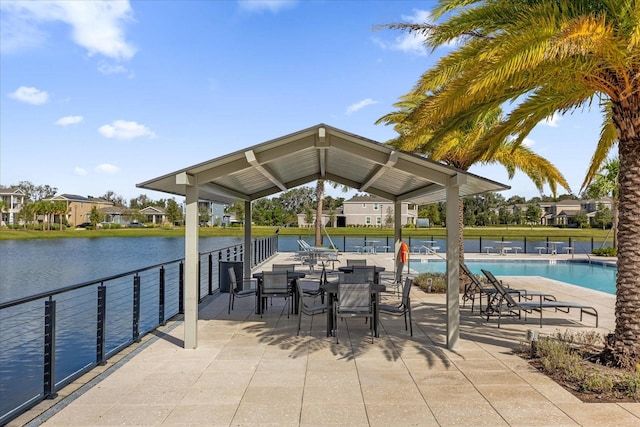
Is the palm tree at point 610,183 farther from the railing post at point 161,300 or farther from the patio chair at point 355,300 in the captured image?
the railing post at point 161,300

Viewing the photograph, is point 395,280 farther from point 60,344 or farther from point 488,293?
point 60,344

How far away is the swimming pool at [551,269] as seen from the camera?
17.7 m

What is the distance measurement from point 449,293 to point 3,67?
1039 inches

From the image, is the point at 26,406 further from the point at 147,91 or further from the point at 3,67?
the point at 3,67

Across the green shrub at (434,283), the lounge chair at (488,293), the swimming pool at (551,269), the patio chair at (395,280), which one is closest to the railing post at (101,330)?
the lounge chair at (488,293)

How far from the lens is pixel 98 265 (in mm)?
27672

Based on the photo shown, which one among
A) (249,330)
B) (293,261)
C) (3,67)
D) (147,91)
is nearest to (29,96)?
(3,67)

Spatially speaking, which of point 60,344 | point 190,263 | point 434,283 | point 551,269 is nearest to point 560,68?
A: point 190,263

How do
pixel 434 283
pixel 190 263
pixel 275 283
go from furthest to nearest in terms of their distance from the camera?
pixel 434 283 < pixel 275 283 < pixel 190 263

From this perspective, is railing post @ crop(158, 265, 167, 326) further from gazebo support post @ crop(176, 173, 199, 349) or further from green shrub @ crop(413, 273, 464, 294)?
green shrub @ crop(413, 273, 464, 294)

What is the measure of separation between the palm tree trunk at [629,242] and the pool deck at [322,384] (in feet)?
3.94

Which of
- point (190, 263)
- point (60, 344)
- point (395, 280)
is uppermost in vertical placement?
point (190, 263)

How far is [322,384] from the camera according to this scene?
5.31m

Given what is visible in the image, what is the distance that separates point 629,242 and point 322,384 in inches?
163
